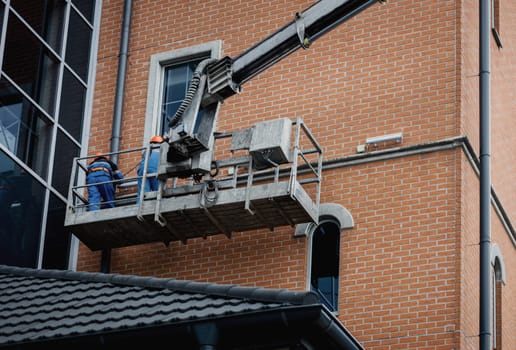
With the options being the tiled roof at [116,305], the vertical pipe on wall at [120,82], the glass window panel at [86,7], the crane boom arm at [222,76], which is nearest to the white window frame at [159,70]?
the vertical pipe on wall at [120,82]

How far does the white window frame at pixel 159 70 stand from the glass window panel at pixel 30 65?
5.46 ft

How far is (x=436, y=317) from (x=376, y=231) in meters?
1.79

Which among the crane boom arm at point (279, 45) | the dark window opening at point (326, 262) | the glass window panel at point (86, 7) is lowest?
the dark window opening at point (326, 262)

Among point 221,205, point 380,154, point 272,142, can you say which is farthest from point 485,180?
point 221,205

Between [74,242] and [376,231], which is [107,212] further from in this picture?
[376,231]

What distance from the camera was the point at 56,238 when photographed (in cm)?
2245

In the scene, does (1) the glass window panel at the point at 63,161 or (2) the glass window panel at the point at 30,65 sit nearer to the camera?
(2) the glass window panel at the point at 30,65

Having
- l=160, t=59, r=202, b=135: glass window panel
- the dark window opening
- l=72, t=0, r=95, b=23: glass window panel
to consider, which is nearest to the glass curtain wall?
l=72, t=0, r=95, b=23: glass window panel

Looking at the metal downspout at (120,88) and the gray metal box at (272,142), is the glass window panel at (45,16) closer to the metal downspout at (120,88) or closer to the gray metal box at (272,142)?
the metal downspout at (120,88)

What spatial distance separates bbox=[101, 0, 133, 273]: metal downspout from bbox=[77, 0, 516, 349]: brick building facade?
123mm

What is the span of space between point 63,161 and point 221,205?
3.95m

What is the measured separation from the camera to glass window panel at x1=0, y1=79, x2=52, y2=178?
2161 centimetres

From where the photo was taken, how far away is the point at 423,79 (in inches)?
832

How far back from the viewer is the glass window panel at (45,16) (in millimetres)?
22688
